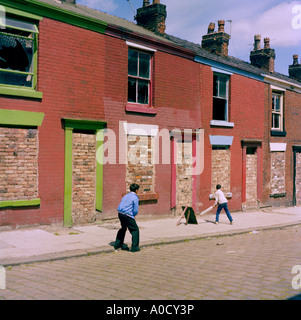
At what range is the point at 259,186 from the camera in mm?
20125

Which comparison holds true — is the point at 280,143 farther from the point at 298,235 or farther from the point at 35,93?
the point at 35,93

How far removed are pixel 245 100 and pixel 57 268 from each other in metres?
14.1

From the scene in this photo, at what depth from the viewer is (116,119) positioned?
13641 mm

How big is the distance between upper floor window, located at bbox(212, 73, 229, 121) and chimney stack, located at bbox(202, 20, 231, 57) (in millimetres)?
2759

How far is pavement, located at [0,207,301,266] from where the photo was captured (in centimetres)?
887

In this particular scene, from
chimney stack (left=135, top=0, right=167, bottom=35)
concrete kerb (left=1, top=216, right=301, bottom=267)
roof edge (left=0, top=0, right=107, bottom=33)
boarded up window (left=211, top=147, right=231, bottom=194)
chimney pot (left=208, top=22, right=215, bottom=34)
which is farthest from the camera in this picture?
chimney pot (left=208, top=22, right=215, bottom=34)

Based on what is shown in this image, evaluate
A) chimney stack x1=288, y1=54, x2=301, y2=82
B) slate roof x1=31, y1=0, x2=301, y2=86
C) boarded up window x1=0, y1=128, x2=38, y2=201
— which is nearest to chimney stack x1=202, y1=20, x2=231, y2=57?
slate roof x1=31, y1=0, x2=301, y2=86

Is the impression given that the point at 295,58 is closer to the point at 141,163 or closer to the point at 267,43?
the point at 267,43

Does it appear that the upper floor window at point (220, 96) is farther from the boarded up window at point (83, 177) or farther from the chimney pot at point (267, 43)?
the boarded up window at point (83, 177)

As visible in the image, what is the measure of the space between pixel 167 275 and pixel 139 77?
9043 millimetres

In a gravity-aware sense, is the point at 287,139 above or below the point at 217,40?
below

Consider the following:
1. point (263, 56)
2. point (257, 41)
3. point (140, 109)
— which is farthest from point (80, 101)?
point (257, 41)

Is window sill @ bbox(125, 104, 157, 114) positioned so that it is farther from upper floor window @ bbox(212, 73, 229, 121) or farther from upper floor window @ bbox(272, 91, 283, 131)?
upper floor window @ bbox(272, 91, 283, 131)

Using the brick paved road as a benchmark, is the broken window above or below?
above
